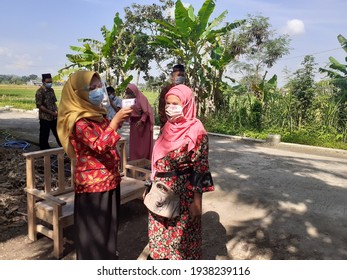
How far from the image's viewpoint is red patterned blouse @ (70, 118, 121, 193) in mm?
1952

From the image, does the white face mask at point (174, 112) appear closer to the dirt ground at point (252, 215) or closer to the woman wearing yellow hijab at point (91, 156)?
the woman wearing yellow hijab at point (91, 156)

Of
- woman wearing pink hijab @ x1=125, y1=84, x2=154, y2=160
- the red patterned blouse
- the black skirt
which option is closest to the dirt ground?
the black skirt

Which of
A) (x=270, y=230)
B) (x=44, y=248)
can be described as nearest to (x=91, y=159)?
(x=44, y=248)

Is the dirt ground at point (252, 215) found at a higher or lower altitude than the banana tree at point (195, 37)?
lower

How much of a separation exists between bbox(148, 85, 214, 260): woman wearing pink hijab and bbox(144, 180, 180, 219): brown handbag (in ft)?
0.13

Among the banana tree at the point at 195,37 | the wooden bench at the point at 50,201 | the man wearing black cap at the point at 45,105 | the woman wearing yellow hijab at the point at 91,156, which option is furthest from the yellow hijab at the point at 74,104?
the banana tree at the point at 195,37

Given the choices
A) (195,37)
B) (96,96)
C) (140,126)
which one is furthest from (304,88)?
(96,96)

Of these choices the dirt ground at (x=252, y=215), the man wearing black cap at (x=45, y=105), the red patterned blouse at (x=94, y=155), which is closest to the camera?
the red patterned blouse at (x=94, y=155)

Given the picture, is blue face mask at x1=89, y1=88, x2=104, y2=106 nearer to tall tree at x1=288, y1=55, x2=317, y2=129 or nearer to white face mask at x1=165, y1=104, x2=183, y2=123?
white face mask at x1=165, y1=104, x2=183, y2=123

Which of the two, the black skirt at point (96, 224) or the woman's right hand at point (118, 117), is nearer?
the woman's right hand at point (118, 117)

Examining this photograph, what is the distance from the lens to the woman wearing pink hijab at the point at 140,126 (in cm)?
481

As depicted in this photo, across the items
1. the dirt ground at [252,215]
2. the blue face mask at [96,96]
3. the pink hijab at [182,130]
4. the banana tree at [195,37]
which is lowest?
the dirt ground at [252,215]

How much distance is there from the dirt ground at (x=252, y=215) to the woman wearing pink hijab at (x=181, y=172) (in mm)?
859
